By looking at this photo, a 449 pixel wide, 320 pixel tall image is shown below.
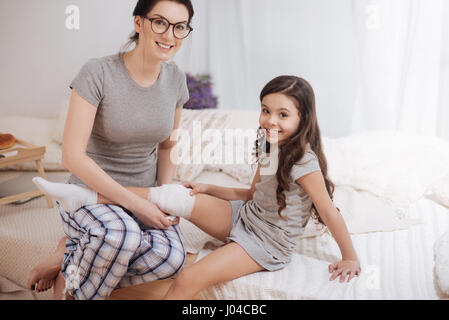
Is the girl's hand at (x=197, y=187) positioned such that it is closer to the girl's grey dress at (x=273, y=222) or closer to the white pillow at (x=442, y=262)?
the girl's grey dress at (x=273, y=222)

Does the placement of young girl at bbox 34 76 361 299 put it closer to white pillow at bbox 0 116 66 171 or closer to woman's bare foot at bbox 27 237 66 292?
woman's bare foot at bbox 27 237 66 292

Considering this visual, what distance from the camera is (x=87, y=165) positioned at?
90cm

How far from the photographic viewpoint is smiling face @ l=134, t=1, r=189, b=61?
0.86 meters

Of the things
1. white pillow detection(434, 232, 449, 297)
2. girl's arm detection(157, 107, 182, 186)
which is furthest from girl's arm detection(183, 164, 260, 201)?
white pillow detection(434, 232, 449, 297)

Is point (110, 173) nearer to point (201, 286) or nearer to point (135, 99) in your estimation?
point (135, 99)

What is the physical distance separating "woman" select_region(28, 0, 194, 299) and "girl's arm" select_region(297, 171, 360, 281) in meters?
0.36

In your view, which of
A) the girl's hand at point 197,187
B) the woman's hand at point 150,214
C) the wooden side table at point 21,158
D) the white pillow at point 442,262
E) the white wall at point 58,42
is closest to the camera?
the white pillow at point 442,262

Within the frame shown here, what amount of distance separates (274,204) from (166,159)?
38cm

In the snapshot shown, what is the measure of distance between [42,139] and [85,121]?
2.51ft

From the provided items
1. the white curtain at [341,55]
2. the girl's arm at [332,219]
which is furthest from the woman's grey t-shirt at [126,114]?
the white curtain at [341,55]

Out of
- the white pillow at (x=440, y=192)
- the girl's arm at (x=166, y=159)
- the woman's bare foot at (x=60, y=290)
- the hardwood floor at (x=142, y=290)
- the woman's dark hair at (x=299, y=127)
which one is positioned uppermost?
the woman's dark hair at (x=299, y=127)

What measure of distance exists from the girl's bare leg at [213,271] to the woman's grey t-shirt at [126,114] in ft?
1.07

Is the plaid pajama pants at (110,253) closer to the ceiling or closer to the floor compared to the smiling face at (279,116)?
closer to the floor

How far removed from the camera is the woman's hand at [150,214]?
923 millimetres
